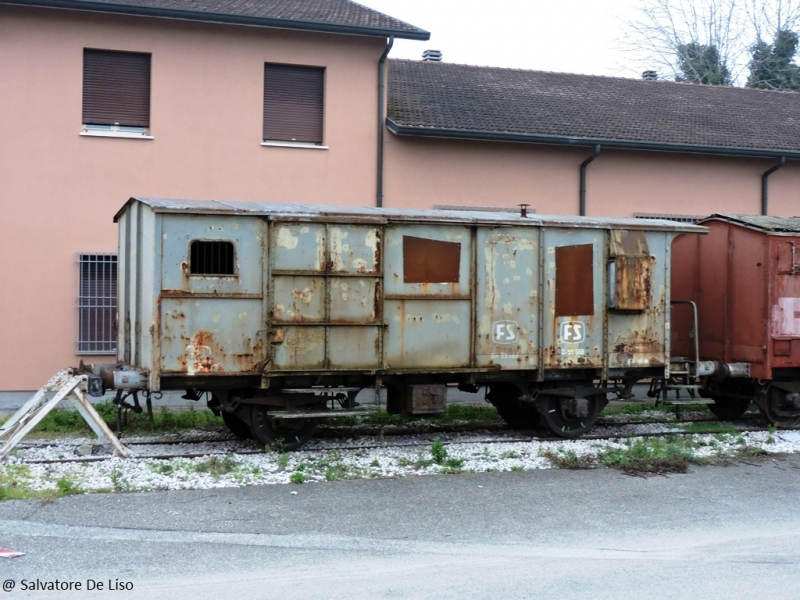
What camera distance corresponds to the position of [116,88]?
14.3 m

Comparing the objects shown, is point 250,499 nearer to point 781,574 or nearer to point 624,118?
point 781,574

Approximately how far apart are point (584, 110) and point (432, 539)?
43.1 ft

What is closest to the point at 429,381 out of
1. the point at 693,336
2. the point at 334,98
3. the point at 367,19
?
the point at 693,336

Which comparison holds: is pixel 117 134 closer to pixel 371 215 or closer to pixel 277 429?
pixel 371 215

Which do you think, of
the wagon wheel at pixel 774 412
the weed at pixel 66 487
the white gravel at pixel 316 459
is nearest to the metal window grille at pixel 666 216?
the wagon wheel at pixel 774 412

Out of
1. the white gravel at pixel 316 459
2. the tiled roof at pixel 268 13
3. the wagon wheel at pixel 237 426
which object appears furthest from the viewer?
the tiled roof at pixel 268 13

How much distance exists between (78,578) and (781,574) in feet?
15.8

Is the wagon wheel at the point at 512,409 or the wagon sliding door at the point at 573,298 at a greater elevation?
the wagon sliding door at the point at 573,298

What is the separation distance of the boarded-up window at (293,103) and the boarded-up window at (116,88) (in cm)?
207

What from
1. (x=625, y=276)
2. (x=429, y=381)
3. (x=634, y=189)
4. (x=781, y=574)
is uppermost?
(x=634, y=189)

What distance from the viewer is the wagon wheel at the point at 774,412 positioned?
12445mm

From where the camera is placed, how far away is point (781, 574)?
19.4ft

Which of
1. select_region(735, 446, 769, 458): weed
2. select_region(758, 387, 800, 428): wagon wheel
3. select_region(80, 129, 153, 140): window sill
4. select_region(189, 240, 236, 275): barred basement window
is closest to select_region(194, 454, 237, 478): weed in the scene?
select_region(189, 240, 236, 275): barred basement window

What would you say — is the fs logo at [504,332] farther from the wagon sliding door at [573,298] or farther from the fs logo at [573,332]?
the fs logo at [573,332]
